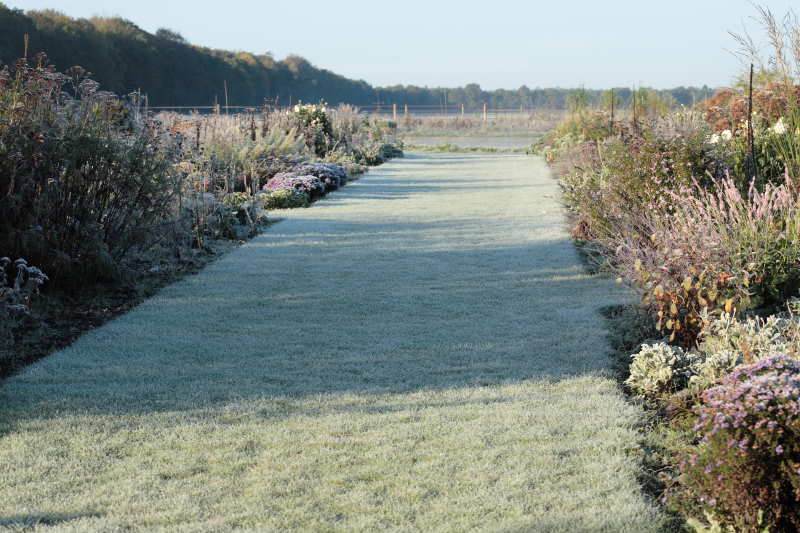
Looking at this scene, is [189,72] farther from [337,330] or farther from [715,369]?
[715,369]

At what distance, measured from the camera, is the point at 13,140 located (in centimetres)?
618

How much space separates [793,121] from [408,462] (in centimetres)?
598

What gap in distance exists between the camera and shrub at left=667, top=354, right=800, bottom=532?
8.78 ft

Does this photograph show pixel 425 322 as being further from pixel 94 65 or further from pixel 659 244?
pixel 94 65

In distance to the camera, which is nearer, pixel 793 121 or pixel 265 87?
pixel 793 121

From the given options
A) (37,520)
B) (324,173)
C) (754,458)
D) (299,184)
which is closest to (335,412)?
(37,520)

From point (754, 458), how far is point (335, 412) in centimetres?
214

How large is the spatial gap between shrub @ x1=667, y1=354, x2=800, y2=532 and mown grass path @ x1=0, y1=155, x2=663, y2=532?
0.33 m

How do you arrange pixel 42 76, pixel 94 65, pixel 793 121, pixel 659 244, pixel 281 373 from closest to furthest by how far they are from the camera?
pixel 281 373 < pixel 659 244 < pixel 42 76 < pixel 793 121 < pixel 94 65

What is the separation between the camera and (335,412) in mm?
4184

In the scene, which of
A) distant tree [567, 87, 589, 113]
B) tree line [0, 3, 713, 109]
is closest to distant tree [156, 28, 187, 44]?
tree line [0, 3, 713, 109]

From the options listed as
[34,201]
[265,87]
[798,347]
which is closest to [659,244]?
[798,347]

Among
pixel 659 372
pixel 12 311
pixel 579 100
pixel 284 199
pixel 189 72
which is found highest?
pixel 189 72

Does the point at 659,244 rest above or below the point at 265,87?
below
